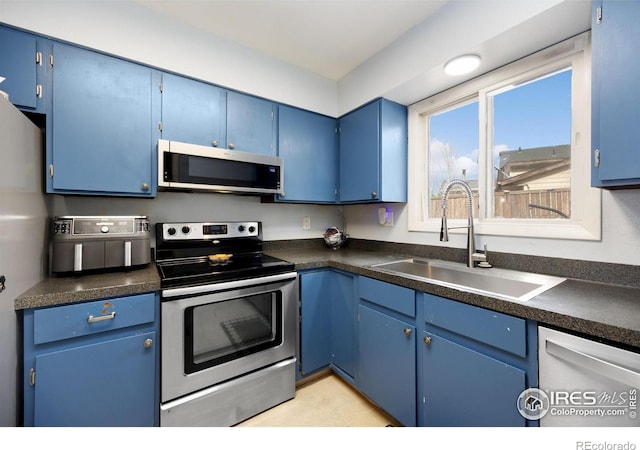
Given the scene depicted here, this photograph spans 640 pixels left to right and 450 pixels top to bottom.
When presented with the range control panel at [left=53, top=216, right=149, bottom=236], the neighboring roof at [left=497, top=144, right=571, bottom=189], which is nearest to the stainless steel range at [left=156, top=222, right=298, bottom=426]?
the range control panel at [left=53, top=216, right=149, bottom=236]

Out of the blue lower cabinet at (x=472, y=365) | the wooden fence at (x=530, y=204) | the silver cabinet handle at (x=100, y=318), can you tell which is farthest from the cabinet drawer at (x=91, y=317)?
the wooden fence at (x=530, y=204)

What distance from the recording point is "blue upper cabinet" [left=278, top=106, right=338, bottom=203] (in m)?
2.07

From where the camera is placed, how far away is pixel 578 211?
4.25ft

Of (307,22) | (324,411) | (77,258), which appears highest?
(307,22)

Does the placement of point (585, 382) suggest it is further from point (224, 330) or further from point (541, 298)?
point (224, 330)

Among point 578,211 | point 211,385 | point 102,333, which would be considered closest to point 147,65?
point 102,333

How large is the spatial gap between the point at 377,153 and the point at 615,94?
3.99 feet

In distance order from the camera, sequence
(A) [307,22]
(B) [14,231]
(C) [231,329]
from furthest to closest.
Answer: (A) [307,22], (C) [231,329], (B) [14,231]

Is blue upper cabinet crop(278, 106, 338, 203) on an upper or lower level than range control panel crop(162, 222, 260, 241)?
upper

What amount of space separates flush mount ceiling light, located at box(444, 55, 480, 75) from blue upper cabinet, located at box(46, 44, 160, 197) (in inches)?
71.1

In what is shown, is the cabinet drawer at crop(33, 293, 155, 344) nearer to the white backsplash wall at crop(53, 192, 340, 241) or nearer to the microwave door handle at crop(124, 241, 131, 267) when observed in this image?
the microwave door handle at crop(124, 241, 131, 267)

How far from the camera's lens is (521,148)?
1.55 m

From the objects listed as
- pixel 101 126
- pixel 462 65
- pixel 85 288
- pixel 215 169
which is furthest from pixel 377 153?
pixel 85 288

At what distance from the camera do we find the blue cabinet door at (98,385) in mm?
1036
